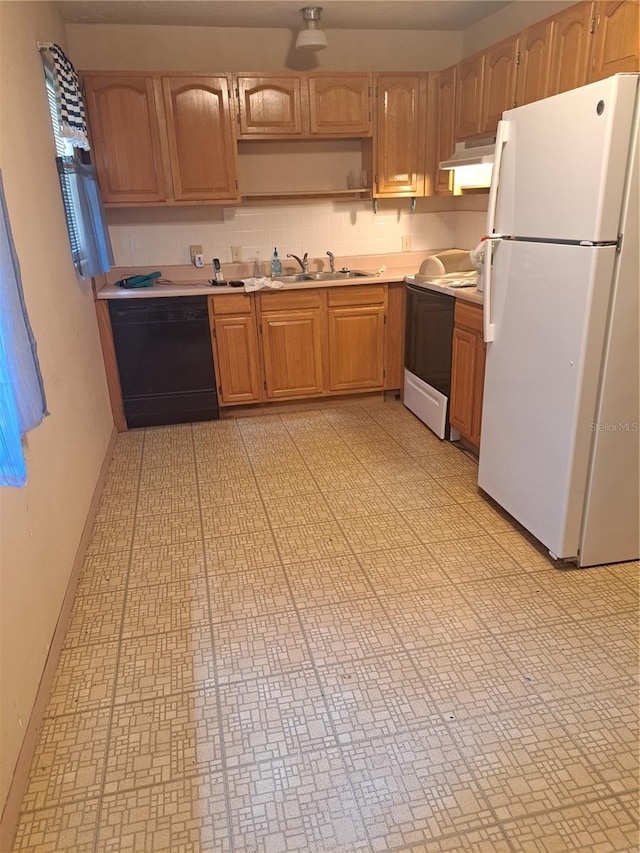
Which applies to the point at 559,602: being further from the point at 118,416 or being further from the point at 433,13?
the point at 433,13

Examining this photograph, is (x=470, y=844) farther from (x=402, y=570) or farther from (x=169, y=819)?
(x=402, y=570)

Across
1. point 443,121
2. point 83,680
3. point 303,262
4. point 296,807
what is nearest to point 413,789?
point 296,807

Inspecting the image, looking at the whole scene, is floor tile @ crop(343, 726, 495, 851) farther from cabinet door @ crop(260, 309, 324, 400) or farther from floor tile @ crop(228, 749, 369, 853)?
cabinet door @ crop(260, 309, 324, 400)

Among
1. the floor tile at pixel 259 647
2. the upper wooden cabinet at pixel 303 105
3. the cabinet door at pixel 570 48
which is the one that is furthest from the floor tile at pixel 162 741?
the upper wooden cabinet at pixel 303 105

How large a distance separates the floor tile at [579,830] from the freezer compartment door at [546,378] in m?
1.01

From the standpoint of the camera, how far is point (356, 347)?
13.3 feet

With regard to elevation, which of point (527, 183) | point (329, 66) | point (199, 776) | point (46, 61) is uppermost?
point (329, 66)

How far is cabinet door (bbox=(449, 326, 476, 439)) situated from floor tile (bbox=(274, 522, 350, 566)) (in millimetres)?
1081

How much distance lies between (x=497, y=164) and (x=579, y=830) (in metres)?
2.27

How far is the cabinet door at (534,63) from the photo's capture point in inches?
108

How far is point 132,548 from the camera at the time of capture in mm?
2520

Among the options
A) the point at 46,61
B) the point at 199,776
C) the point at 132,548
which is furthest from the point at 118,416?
the point at 199,776

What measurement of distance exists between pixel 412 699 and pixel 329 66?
399 cm

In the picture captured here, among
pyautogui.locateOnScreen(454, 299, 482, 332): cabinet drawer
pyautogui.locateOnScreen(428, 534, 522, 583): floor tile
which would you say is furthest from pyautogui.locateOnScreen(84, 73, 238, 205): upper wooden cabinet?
pyautogui.locateOnScreen(428, 534, 522, 583): floor tile
